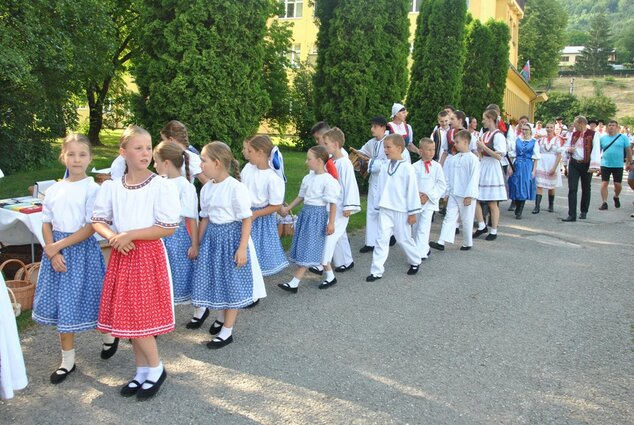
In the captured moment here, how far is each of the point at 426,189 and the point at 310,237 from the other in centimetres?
236

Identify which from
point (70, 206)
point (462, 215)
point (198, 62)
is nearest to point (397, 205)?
point (462, 215)

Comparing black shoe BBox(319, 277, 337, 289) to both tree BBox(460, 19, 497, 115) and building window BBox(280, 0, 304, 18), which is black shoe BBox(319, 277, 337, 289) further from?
building window BBox(280, 0, 304, 18)

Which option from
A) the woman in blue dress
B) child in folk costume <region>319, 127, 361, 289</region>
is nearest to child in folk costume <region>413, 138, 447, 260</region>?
child in folk costume <region>319, 127, 361, 289</region>

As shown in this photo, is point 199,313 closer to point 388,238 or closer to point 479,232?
point 388,238

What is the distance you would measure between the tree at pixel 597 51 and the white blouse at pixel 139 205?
146111 mm

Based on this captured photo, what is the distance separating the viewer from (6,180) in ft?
45.4

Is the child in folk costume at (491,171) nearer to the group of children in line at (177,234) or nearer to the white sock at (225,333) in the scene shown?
the group of children in line at (177,234)

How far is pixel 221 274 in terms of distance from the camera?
4.92 metres

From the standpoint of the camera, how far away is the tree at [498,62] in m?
21.6

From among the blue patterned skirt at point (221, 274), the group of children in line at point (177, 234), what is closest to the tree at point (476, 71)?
the group of children in line at point (177, 234)

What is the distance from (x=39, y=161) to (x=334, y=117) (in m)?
7.77

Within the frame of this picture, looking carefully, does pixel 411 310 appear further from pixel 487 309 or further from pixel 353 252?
pixel 353 252

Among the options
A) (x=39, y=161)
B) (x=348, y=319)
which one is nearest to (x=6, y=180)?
(x=39, y=161)

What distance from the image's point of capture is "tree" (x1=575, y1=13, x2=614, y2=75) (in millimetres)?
133500
